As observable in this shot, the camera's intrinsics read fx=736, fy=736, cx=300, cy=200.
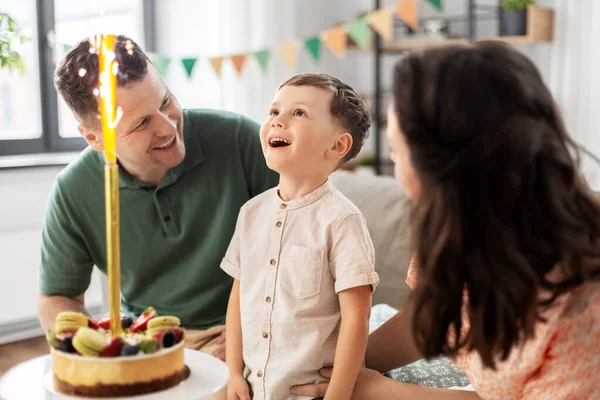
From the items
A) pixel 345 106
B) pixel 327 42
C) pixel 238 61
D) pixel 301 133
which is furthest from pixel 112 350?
pixel 327 42

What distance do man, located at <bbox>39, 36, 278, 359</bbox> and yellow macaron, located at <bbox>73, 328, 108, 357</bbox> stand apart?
897 mm

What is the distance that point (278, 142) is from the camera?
53.6 inches

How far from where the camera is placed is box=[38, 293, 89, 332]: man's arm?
1.84 meters

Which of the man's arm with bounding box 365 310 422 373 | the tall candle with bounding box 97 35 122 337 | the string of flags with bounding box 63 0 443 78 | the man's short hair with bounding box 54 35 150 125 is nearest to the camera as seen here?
the tall candle with bounding box 97 35 122 337

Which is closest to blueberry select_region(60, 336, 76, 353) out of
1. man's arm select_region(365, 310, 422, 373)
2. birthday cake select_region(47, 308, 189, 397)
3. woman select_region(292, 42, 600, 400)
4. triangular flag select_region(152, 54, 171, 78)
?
birthday cake select_region(47, 308, 189, 397)

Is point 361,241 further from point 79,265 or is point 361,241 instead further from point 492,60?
point 79,265

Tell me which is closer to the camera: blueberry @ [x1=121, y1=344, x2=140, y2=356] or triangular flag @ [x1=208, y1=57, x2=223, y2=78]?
blueberry @ [x1=121, y1=344, x2=140, y2=356]

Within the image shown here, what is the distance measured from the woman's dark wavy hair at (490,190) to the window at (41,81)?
3243 mm

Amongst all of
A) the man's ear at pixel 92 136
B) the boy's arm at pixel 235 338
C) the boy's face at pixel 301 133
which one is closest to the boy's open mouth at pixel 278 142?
the boy's face at pixel 301 133

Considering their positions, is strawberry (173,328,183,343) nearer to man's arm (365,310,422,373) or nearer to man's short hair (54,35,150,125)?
man's arm (365,310,422,373)

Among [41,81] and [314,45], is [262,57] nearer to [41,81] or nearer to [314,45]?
[314,45]

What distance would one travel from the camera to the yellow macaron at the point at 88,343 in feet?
2.99

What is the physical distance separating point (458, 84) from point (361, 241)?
18.0 inches

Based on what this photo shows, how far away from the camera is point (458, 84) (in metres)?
0.92
